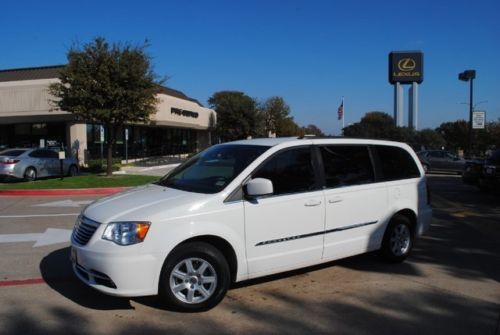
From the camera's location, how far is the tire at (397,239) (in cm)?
663

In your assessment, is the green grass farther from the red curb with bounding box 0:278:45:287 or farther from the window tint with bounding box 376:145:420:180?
the window tint with bounding box 376:145:420:180

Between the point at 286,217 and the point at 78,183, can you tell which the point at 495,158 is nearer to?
the point at 286,217

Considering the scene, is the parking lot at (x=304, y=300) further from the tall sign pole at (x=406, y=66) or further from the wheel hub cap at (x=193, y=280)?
the tall sign pole at (x=406, y=66)

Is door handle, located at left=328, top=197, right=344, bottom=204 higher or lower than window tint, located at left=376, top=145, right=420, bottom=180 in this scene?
lower

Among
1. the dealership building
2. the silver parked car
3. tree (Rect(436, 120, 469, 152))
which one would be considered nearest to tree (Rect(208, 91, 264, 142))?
the dealership building

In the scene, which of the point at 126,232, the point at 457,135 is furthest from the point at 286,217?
the point at 457,135

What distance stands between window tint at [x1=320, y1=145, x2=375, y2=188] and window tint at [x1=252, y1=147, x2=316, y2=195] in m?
0.25

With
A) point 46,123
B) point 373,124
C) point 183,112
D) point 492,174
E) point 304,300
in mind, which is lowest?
point 304,300

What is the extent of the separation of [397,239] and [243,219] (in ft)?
8.76

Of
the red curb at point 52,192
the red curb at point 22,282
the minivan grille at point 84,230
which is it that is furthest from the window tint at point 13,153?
the minivan grille at point 84,230

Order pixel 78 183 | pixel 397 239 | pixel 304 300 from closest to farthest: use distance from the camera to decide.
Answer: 1. pixel 304 300
2. pixel 397 239
3. pixel 78 183

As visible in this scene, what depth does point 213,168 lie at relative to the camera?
5.81 metres

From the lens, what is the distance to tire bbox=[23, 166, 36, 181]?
19.3 metres

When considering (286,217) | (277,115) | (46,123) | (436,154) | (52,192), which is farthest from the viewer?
(277,115)
